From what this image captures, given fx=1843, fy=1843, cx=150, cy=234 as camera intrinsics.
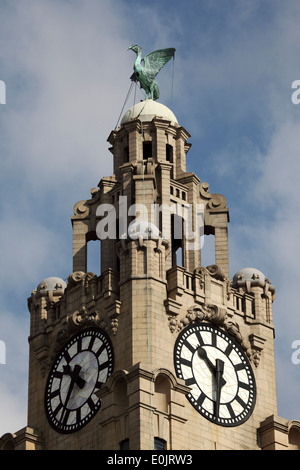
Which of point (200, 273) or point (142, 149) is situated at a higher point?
point (142, 149)

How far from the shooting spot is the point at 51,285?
7206 cm

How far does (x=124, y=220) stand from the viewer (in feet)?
234

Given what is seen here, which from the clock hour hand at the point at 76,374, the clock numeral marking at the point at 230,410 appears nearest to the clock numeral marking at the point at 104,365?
the clock hour hand at the point at 76,374

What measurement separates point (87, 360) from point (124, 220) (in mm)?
6185

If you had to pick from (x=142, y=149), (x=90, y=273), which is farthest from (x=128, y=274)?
(x=142, y=149)

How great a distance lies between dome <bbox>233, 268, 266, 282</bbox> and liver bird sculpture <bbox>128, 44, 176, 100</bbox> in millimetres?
9118

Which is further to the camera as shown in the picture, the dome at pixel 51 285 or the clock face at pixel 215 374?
the dome at pixel 51 285

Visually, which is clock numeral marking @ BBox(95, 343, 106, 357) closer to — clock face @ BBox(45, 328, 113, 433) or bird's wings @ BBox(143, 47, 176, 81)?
clock face @ BBox(45, 328, 113, 433)

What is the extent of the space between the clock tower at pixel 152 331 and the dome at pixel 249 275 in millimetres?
39

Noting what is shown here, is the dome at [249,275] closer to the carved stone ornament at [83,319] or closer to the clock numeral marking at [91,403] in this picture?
the carved stone ornament at [83,319]

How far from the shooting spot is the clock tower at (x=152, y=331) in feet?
214
